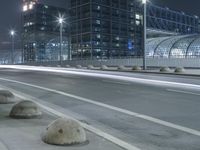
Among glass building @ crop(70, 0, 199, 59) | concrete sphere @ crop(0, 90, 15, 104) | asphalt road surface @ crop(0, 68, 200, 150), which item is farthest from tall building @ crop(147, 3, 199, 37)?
concrete sphere @ crop(0, 90, 15, 104)

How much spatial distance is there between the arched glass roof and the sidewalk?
48161mm

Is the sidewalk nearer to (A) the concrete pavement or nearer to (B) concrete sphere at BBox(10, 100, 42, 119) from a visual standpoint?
(A) the concrete pavement

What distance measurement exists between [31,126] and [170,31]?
394 ft

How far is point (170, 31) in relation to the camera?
12700cm

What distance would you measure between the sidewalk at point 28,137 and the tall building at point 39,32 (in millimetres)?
120143

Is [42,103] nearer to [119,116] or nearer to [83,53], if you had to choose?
[119,116]

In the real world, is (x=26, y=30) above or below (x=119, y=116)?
above

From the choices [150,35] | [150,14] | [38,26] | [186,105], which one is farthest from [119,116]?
[38,26]

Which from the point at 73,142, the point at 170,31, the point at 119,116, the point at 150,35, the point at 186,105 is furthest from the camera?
the point at 170,31

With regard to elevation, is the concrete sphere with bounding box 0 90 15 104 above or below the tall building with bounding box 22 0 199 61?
below

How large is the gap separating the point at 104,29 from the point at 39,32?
78.7 ft

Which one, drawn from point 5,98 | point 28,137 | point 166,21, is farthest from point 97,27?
point 28,137

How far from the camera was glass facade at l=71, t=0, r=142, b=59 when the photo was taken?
13162cm

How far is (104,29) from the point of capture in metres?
135
